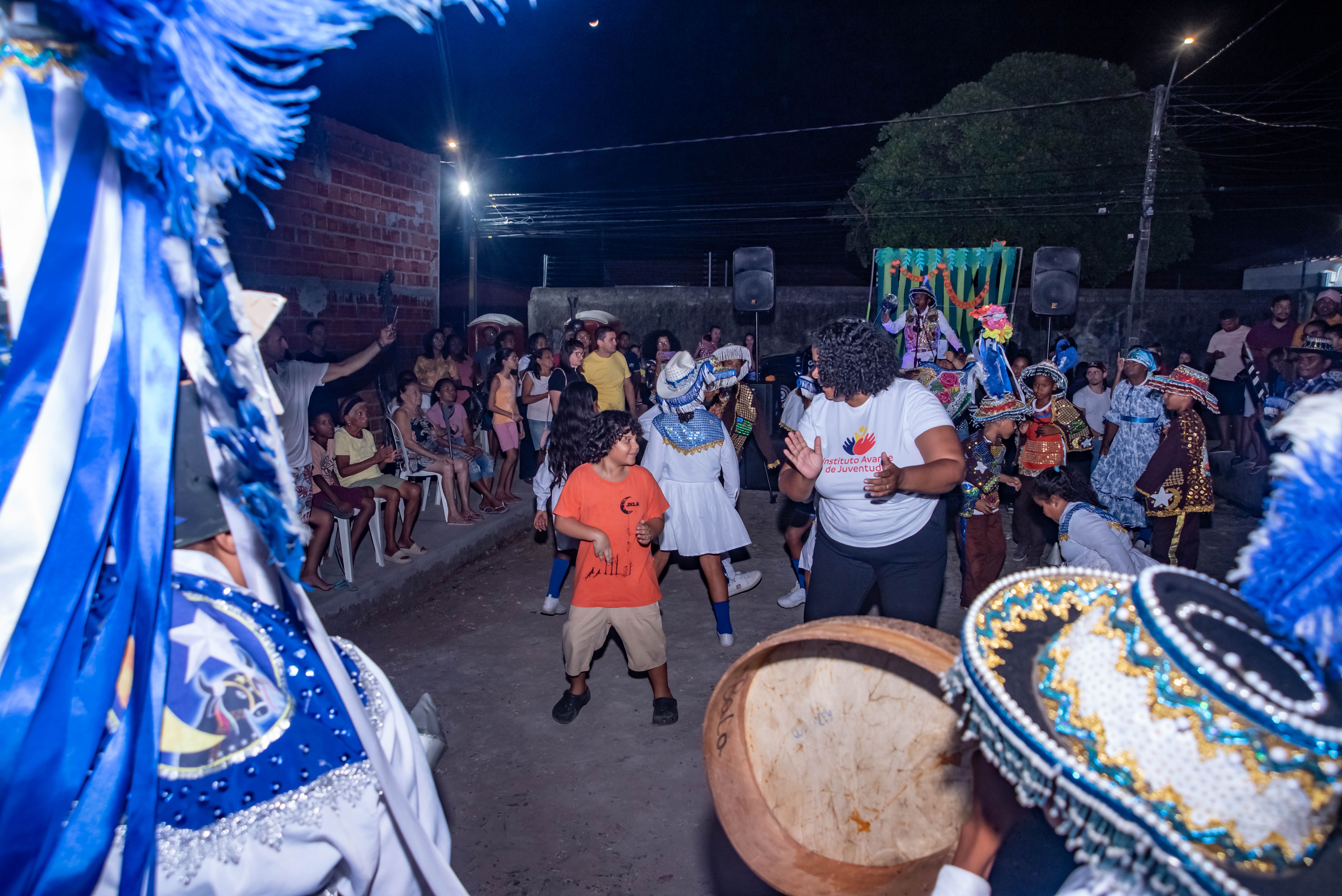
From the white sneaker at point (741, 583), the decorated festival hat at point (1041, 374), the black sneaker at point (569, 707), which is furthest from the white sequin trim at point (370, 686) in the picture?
the decorated festival hat at point (1041, 374)

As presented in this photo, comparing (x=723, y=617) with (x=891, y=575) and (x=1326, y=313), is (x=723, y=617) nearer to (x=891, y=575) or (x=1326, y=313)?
(x=891, y=575)

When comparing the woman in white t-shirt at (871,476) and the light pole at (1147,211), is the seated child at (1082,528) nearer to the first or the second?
the woman in white t-shirt at (871,476)

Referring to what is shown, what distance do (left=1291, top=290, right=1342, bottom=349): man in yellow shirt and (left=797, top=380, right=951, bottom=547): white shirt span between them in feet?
26.5

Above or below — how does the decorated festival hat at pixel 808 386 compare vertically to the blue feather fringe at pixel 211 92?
below

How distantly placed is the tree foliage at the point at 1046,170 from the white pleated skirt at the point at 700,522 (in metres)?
17.8

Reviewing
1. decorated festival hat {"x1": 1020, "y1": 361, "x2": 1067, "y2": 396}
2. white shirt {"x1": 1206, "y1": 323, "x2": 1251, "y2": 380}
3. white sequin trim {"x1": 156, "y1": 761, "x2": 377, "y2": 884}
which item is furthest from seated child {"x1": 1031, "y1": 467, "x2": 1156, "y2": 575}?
white shirt {"x1": 1206, "y1": 323, "x2": 1251, "y2": 380}

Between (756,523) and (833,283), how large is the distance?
78.2 ft

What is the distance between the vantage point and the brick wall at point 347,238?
299 inches

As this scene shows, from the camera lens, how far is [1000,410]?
6582mm

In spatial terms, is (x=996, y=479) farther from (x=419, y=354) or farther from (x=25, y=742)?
(x=419, y=354)

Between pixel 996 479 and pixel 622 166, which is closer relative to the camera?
pixel 996 479

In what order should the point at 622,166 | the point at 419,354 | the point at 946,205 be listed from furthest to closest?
the point at 622,166 < the point at 946,205 < the point at 419,354

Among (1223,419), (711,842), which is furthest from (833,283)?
(711,842)

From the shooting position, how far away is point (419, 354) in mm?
10062
